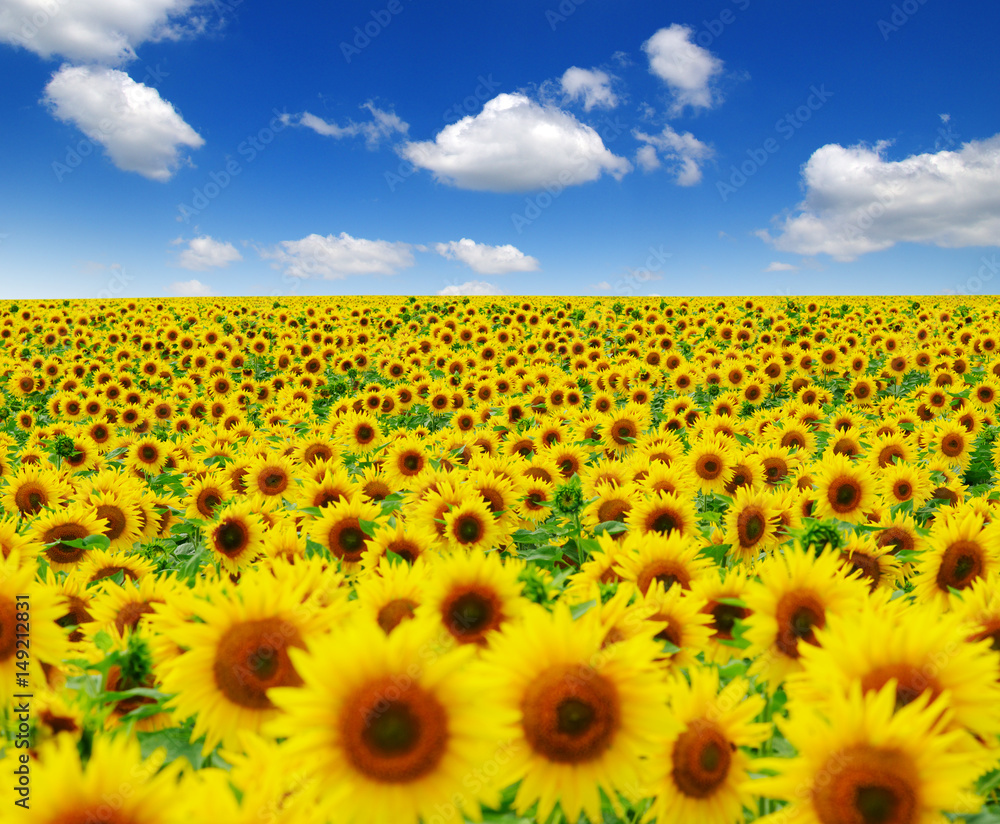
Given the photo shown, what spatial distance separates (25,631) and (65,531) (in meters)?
3.70

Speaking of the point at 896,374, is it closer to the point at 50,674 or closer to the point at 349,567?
Answer: the point at 349,567

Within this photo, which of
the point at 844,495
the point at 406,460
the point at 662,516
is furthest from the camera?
the point at 406,460

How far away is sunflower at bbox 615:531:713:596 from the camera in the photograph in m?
3.46

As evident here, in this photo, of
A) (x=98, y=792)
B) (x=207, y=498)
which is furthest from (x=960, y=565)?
(x=207, y=498)

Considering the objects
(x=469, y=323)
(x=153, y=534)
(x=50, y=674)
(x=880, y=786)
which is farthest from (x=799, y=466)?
(x=469, y=323)

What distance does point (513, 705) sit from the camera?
2.03 meters

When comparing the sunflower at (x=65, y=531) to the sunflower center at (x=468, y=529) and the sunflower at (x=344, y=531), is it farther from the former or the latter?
the sunflower center at (x=468, y=529)

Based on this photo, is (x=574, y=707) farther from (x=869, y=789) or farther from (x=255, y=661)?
(x=255, y=661)

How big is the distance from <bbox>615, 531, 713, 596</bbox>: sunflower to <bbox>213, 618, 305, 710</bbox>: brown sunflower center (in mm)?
1960

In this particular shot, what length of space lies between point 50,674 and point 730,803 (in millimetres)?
3227

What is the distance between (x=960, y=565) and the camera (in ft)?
12.6

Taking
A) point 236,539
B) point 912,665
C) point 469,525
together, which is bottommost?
point 236,539

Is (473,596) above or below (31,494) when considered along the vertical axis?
above

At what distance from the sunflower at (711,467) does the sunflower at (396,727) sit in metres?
5.54
